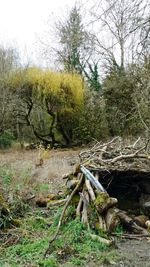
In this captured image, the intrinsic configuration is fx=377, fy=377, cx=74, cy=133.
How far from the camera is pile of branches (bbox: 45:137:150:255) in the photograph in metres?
6.10

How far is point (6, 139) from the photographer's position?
78.9 ft

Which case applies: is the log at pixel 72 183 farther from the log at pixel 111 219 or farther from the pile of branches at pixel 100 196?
the log at pixel 111 219

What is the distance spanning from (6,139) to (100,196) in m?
18.4

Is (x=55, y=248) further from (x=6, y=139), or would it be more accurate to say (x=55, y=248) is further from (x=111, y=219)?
(x=6, y=139)

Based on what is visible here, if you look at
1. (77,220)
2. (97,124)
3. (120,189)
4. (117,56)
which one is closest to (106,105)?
(97,124)

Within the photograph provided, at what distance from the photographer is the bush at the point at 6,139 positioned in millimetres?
23772

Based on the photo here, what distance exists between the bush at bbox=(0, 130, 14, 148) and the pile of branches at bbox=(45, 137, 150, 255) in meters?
16.3

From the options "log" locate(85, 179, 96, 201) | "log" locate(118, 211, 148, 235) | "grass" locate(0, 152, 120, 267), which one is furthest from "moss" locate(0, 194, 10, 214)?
"log" locate(118, 211, 148, 235)

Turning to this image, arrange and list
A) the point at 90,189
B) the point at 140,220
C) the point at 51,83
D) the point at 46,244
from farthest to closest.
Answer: the point at 51,83 → the point at 140,220 → the point at 90,189 → the point at 46,244

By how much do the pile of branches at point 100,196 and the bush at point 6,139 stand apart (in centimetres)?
1626

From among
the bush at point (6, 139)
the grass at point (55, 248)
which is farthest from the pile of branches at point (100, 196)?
the bush at point (6, 139)

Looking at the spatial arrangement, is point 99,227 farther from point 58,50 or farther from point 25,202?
point 58,50

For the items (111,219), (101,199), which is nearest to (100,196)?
(101,199)

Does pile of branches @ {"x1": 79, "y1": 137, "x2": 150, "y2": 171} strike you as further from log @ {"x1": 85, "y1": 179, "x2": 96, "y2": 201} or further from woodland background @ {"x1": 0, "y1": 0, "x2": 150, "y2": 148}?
woodland background @ {"x1": 0, "y1": 0, "x2": 150, "y2": 148}
